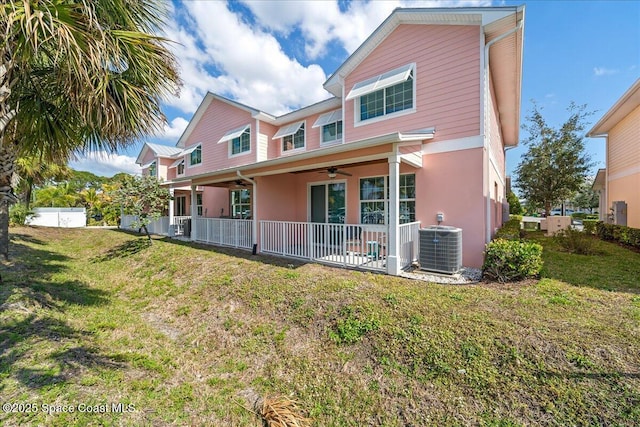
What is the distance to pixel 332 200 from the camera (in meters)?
10.2

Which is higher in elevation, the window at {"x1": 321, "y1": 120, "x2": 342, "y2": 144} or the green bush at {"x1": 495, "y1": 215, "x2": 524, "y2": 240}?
the window at {"x1": 321, "y1": 120, "x2": 342, "y2": 144}

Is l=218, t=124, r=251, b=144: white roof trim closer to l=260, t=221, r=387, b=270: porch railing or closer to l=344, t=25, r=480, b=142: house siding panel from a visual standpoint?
l=260, t=221, r=387, b=270: porch railing

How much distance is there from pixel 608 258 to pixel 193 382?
10977mm

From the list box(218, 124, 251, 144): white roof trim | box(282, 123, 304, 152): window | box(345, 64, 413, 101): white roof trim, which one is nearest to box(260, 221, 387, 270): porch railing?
box(345, 64, 413, 101): white roof trim

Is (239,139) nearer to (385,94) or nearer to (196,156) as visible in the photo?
(196,156)

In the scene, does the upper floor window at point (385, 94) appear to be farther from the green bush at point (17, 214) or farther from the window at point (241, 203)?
the green bush at point (17, 214)

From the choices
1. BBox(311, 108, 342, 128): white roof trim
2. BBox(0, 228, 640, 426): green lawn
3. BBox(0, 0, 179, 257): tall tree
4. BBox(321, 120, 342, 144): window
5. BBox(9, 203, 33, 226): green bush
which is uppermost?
BBox(311, 108, 342, 128): white roof trim

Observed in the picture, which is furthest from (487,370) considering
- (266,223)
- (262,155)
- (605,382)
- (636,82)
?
(636,82)

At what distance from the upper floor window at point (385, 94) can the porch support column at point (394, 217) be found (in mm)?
3136

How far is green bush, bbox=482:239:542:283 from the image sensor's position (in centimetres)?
550

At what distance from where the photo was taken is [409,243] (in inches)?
274

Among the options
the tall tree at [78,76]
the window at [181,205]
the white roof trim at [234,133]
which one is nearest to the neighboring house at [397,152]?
the white roof trim at [234,133]

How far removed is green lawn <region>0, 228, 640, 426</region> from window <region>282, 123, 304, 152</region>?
24.8ft

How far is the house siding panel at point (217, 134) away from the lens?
519 inches
